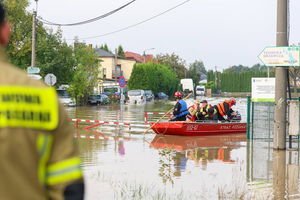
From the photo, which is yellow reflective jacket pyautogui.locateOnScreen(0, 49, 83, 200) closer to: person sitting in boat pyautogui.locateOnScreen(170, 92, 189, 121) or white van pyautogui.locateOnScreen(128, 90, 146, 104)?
person sitting in boat pyautogui.locateOnScreen(170, 92, 189, 121)

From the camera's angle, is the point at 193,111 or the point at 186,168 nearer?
the point at 186,168

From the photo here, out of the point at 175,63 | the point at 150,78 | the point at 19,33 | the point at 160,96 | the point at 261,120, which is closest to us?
the point at 261,120

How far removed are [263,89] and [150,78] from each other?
191 ft

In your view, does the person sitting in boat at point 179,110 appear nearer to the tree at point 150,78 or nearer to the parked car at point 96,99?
the parked car at point 96,99

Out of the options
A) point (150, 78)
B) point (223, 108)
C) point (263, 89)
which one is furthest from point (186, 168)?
point (150, 78)

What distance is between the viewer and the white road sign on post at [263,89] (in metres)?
15.0

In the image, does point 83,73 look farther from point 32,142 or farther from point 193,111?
point 32,142

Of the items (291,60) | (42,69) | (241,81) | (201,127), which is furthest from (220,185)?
(241,81)

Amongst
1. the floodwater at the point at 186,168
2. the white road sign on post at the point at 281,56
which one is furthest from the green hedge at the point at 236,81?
the white road sign on post at the point at 281,56

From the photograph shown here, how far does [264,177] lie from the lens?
10422mm

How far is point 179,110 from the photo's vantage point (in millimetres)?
19500

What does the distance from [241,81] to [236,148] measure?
97.1 meters

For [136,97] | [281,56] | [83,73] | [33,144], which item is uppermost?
[83,73]

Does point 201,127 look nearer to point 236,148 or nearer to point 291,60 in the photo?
point 236,148
